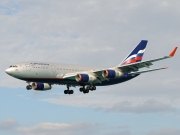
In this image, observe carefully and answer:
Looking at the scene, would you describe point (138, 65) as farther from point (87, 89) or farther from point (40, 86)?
point (40, 86)

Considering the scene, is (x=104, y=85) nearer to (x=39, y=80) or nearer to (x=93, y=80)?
(x=93, y=80)

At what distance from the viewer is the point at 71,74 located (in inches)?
3716

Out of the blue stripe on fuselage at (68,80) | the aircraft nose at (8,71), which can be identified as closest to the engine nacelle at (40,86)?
the blue stripe on fuselage at (68,80)

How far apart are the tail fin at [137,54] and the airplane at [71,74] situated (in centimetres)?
436

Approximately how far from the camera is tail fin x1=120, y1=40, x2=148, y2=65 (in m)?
104

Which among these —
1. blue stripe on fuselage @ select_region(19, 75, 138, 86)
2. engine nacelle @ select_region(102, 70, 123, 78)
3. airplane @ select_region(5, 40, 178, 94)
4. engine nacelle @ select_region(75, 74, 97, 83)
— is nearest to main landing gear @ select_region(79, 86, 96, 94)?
airplane @ select_region(5, 40, 178, 94)

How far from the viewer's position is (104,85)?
Answer: 10069 cm

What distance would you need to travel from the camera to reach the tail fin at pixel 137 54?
104387mm

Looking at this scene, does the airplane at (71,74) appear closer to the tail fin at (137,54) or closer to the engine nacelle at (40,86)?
the engine nacelle at (40,86)

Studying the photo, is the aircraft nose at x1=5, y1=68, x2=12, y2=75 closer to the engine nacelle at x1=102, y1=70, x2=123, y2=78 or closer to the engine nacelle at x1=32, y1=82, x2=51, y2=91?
the engine nacelle at x1=32, y1=82, x2=51, y2=91

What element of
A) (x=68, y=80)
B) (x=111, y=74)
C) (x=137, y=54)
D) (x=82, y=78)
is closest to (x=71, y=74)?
(x=68, y=80)

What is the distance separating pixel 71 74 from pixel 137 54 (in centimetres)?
1796

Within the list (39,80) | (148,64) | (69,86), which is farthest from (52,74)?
(148,64)

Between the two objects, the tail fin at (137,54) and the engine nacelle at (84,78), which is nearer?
the engine nacelle at (84,78)
